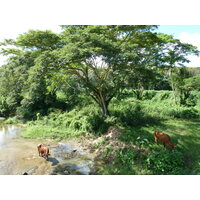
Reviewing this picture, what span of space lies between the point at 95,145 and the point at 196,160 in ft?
10.2

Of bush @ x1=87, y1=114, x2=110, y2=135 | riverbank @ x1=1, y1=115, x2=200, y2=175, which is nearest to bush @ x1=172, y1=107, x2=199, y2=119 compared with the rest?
riverbank @ x1=1, y1=115, x2=200, y2=175

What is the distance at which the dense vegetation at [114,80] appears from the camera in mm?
5066

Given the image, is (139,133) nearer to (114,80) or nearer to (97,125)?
(97,125)

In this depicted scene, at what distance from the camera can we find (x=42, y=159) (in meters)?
5.56

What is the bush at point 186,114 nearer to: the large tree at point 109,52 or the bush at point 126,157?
the large tree at point 109,52

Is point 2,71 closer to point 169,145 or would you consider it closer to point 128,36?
point 128,36

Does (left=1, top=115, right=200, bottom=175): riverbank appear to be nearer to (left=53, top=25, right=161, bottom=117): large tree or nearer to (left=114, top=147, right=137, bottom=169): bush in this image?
(left=114, top=147, right=137, bottom=169): bush

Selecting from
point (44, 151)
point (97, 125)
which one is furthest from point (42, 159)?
point (97, 125)

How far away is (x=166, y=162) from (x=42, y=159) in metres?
3.48

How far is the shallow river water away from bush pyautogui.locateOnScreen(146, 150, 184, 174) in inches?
60.5

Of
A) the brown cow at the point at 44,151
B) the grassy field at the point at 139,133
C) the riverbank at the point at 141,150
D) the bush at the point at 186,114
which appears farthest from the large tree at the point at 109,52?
the bush at the point at 186,114

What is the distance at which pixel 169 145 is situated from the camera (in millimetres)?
A: 5098

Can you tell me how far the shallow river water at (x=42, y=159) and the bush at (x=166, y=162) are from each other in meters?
1.54


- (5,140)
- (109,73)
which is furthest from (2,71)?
(109,73)
